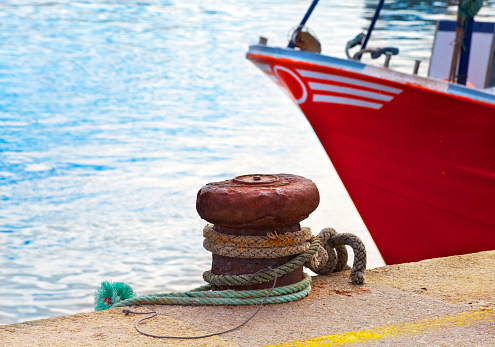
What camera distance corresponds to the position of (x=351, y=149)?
648 cm

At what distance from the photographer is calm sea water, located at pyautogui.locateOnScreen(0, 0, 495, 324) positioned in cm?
725

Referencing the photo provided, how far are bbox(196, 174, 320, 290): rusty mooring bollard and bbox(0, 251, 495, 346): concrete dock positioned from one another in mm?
203

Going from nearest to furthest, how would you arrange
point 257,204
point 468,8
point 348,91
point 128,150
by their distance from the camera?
1. point 257,204
2. point 468,8
3. point 348,91
4. point 128,150

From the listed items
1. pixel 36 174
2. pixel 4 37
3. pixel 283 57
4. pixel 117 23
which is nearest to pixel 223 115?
pixel 36 174

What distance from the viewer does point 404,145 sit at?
241 inches

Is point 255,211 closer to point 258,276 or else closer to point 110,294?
point 258,276

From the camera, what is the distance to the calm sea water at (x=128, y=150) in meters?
7.25

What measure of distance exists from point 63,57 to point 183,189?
13.7 meters

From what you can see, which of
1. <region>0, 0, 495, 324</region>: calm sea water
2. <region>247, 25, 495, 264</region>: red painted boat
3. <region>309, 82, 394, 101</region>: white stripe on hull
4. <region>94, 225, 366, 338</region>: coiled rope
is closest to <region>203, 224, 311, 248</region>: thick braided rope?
<region>94, 225, 366, 338</region>: coiled rope

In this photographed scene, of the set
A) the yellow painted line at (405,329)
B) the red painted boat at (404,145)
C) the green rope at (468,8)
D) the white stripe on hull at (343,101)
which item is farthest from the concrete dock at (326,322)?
the green rope at (468,8)

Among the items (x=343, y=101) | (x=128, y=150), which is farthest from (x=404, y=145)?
(x=128, y=150)

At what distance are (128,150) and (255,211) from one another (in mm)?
8933

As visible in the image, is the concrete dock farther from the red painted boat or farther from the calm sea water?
the calm sea water

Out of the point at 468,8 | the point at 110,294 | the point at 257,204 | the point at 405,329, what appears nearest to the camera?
the point at 405,329
